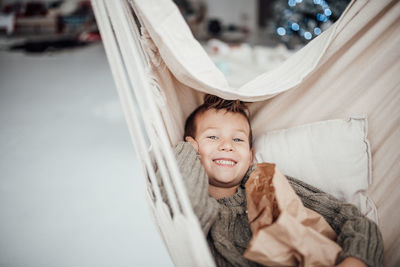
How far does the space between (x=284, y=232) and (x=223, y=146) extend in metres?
0.36

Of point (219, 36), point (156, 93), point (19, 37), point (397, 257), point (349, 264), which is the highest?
point (19, 37)

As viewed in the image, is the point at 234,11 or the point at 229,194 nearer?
the point at 229,194

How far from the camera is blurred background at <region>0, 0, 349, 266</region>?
1261mm

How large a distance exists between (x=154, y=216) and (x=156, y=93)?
1.14ft

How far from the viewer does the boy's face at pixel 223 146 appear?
926mm

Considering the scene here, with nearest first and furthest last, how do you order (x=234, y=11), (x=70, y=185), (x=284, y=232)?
(x=284, y=232) < (x=70, y=185) < (x=234, y=11)

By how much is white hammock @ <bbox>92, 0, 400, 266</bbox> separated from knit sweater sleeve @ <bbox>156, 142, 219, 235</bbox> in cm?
5

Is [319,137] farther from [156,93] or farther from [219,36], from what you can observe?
[219,36]

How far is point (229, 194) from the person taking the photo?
978 mm

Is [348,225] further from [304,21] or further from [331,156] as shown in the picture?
[304,21]

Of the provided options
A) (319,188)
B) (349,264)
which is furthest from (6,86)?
(349,264)

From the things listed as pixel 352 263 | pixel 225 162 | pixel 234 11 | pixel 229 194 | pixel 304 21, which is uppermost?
pixel 234 11

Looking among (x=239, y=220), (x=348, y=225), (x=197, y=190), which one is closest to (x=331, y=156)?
(x=348, y=225)

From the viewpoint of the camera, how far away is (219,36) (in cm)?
582
